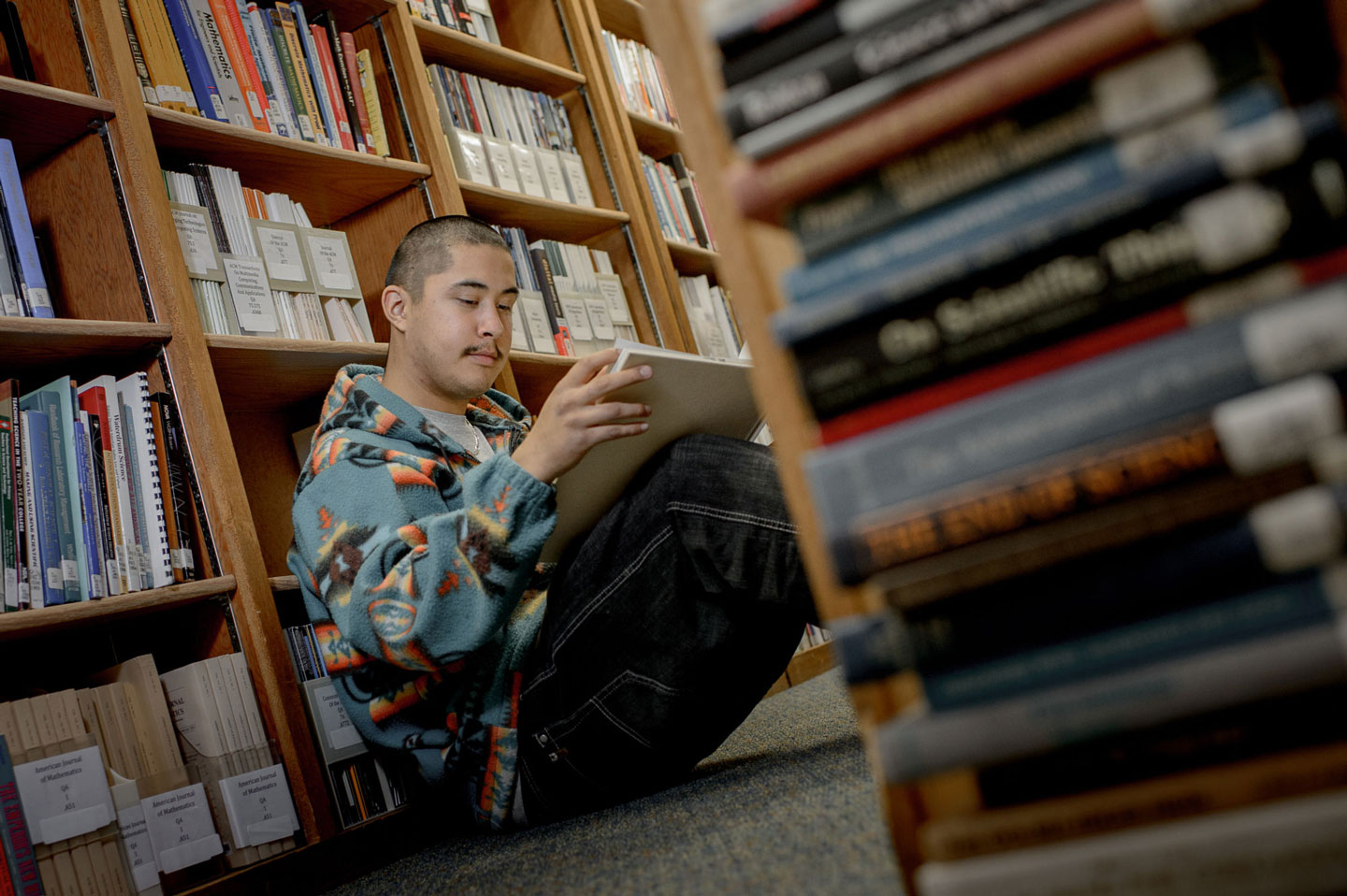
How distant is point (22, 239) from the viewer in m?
1.39

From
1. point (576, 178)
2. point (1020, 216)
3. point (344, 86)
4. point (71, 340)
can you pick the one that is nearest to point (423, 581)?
point (71, 340)

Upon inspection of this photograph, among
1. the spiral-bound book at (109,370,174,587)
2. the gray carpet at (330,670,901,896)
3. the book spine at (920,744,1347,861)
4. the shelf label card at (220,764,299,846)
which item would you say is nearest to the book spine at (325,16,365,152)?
the spiral-bound book at (109,370,174,587)

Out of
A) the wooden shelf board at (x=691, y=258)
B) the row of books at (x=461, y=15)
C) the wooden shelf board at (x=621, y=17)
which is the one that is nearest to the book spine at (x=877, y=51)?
the row of books at (x=461, y=15)

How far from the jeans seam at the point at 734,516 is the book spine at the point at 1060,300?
2.17 ft

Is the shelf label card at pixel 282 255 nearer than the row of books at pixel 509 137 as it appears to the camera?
Yes

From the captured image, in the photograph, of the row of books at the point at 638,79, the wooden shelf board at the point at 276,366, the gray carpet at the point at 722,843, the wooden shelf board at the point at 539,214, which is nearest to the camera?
the gray carpet at the point at 722,843

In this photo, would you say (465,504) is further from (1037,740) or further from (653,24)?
(1037,740)

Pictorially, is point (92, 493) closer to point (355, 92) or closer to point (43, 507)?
point (43, 507)

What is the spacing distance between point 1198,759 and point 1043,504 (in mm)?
136

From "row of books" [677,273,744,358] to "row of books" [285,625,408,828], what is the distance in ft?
4.48

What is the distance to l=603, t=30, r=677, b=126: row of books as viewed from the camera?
112 inches

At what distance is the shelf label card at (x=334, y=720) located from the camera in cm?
147

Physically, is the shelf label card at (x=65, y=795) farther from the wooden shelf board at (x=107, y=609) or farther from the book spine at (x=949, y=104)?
the book spine at (x=949, y=104)

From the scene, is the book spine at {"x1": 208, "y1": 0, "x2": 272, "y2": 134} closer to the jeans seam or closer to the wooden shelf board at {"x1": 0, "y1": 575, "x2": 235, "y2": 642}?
the wooden shelf board at {"x1": 0, "y1": 575, "x2": 235, "y2": 642}
